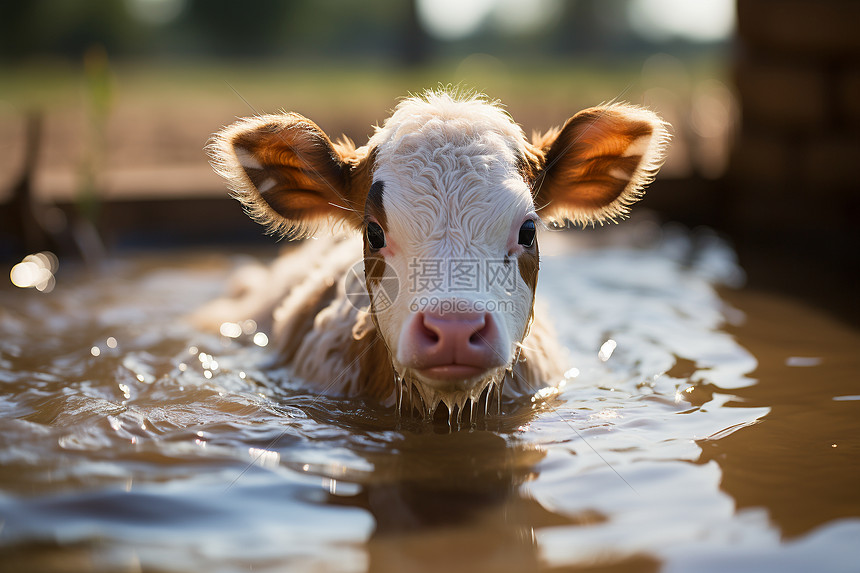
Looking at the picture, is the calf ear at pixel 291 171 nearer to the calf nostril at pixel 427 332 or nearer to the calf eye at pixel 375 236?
the calf eye at pixel 375 236

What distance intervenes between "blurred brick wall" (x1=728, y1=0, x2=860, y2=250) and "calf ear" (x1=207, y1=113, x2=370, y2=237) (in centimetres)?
492

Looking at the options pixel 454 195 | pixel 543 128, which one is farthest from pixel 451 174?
pixel 543 128

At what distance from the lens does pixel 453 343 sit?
2727 millimetres

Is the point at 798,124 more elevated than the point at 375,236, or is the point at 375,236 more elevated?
the point at 798,124

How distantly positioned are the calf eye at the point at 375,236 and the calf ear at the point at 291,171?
0.30 metres

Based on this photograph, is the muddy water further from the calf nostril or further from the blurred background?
the blurred background

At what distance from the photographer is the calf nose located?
→ 2.72m

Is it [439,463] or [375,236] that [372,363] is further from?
[439,463]

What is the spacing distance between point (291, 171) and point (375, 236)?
63 centimetres

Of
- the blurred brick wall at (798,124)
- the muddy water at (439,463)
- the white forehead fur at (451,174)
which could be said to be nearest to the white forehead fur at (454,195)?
the white forehead fur at (451,174)

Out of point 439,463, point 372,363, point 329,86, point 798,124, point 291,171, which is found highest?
point 329,86

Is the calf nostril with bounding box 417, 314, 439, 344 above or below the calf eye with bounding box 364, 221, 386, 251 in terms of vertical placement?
below

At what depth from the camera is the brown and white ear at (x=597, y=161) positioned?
139 inches

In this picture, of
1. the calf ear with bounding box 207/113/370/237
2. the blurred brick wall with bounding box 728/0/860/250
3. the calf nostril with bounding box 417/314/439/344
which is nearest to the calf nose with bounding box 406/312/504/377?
the calf nostril with bounding box 417/314/439/344
